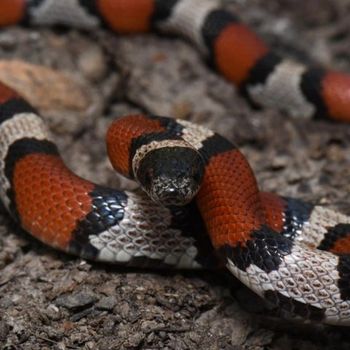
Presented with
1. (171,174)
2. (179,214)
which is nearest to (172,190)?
(171,174)

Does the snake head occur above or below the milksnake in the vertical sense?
above

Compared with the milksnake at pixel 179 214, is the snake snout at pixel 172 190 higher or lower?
higher

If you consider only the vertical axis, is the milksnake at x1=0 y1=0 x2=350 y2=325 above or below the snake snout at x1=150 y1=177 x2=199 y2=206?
below

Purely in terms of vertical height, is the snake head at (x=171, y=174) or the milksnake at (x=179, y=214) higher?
the snake head at (x=171, y=174)

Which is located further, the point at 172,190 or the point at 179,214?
the point at 179,214

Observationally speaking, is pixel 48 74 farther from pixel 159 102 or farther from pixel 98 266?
pixel 98 266

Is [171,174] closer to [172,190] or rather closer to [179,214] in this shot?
[172,190]

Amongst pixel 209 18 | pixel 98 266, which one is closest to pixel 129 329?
pixel 98 266

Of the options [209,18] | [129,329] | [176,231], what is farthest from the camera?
[209,18]
